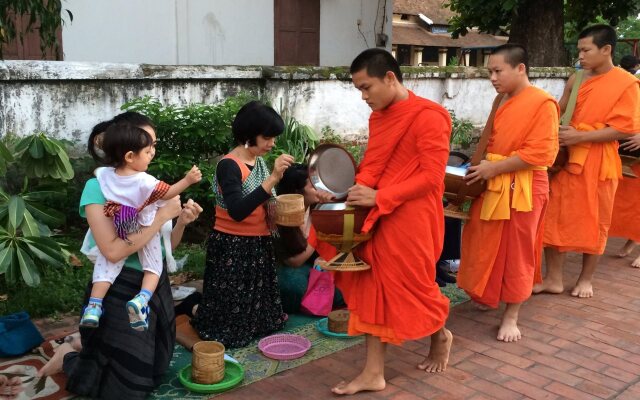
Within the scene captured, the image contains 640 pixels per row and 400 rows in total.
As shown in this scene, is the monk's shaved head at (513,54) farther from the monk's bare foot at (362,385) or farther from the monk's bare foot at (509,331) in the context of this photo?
the monk's bare foot at (362,385)

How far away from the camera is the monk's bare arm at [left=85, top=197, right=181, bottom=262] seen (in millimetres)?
3068

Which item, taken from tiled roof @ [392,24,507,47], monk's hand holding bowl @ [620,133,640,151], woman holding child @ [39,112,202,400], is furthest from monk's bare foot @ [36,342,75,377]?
tiled roof @ [392,24,507,47]

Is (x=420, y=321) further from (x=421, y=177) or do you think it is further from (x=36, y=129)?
(x=36, y=129)

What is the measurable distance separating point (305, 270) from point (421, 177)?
1549 millimetres

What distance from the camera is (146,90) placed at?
5727 millimetres

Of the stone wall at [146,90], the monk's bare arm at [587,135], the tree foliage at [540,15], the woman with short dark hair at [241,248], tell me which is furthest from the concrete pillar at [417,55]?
the woman with short dark hair at [241,248]

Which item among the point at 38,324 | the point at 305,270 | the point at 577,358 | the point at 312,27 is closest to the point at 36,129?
the point at 38,324

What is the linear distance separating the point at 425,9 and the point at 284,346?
26298 mm

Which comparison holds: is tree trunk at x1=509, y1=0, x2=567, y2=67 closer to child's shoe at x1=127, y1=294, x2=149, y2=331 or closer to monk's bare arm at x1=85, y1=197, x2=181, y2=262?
monk's bare arm at x1=85, y1=197, x2=181, y2=262

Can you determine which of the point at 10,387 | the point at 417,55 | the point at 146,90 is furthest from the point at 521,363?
the point at 417,55

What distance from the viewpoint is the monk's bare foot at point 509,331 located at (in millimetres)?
4202

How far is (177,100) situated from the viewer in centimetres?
594

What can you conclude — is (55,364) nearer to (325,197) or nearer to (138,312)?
(138,312)

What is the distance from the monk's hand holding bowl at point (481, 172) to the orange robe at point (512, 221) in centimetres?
11
